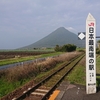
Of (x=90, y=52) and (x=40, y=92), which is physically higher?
(x=90, y=52)

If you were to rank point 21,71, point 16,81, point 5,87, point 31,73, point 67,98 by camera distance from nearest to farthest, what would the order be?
point 67,98 < point 5,87 < point 16,81 < point 21,71 < point 31,73

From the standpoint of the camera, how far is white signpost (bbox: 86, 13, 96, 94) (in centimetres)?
794

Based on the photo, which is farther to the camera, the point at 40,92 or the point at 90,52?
the point at 40,92

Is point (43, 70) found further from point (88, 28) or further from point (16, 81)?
point (88, 28)

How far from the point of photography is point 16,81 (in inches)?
439

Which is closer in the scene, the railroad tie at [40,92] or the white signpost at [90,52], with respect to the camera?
the white signpost at [90,52]

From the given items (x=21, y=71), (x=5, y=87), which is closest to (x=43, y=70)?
(x=21, y=71)

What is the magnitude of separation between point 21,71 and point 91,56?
584cm

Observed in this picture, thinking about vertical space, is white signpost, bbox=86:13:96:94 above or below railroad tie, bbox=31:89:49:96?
above

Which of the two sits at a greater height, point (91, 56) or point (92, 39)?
point (92, 39)

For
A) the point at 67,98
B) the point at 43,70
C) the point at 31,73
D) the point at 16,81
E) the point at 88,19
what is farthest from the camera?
the point at 43,70

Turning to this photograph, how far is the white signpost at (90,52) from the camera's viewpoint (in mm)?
→ 7941

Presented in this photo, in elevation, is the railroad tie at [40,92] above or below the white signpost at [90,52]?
below

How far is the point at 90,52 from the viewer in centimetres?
804
